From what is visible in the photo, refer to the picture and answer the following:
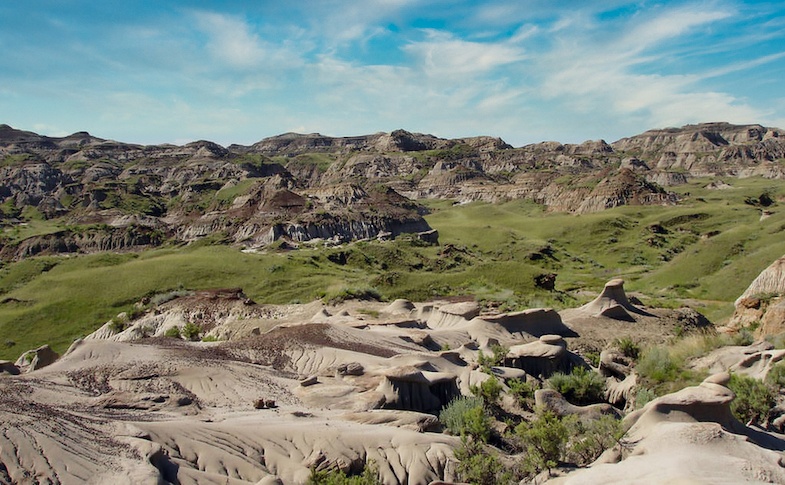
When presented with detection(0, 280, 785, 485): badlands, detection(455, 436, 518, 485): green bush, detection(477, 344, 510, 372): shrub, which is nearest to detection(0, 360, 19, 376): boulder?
detection(0, 280, 785, 485): badlands

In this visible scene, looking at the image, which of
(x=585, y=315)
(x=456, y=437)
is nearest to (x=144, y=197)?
(x=585, y=315)

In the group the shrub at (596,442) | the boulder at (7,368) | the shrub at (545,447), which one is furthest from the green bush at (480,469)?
the boulder at (7,368)

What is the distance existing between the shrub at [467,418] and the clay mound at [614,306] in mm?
15779

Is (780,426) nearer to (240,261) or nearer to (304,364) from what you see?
(304,364)

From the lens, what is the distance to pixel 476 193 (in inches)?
5128

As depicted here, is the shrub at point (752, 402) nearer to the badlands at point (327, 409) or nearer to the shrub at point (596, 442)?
the badlands at point (327, 409)

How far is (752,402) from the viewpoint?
13.1m

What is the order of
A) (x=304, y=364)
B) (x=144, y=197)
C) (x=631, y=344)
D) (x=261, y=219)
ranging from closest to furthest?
(x=304, y=364) → (x=631, y=344) → (x=261, y=219) → (x=144, y=197)

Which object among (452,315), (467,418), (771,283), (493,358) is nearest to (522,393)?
(493,358)

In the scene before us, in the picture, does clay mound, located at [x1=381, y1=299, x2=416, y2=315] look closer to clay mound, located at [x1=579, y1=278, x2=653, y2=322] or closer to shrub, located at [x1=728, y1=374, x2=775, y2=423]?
clay mound, located at [x1=579, y1=278, x2=653, y2=322]

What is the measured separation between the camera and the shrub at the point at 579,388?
59.1ft

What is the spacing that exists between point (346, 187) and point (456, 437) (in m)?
84.2

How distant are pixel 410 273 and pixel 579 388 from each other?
99.0ft

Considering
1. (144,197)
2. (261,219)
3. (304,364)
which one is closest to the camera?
(304,364)
